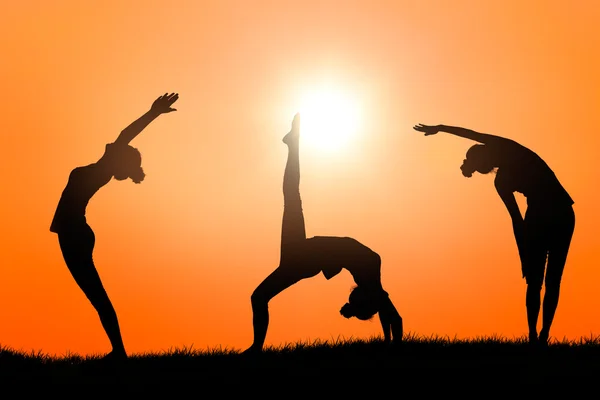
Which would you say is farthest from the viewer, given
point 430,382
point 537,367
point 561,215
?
point 561,215

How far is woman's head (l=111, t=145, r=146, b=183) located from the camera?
43.3ft

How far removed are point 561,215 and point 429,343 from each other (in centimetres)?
280

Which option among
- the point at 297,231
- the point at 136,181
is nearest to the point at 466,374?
the point at 297,231

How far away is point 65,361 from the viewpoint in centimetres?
1401

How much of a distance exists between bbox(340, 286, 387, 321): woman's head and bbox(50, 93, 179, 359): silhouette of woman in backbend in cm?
335

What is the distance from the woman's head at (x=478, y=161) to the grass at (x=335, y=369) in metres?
2.67

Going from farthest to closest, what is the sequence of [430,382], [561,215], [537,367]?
[561,215] < [537,367] < [430,382]

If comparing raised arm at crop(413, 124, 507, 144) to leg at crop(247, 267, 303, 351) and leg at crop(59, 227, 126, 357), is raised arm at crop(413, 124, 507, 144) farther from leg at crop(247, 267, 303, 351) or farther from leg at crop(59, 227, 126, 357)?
leg at crop(59, 227, 126, 357)

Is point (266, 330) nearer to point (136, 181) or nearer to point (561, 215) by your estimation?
point (136, 181)

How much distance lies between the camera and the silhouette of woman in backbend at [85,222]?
1293 cm

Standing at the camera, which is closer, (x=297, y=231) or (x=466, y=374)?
(x=466, y=374)

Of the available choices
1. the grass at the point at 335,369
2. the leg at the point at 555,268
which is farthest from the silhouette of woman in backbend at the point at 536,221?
the grass at the point at 335,369

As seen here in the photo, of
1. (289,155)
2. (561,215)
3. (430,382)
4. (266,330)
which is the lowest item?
(430,382)

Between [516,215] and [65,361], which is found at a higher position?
[516,215]
